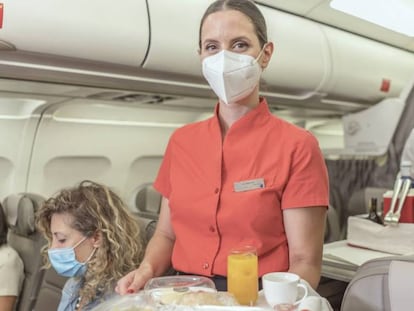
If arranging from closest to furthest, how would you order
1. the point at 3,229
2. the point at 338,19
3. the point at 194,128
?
1. the point at 194,128
2. the point at 3,229
3. the point at 338,19

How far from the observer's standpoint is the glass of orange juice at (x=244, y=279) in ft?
3.84

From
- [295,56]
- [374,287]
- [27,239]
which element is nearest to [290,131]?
[374,287]

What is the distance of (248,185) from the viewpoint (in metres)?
1.42

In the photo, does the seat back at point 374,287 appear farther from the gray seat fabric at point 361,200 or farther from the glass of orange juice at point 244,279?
the gray seat fabric at point 361,200

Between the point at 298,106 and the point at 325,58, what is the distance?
0.62 metres

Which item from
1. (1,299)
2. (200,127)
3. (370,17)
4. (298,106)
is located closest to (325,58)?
(370,17)

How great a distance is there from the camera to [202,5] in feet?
8.16

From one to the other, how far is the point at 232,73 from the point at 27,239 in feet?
6.86

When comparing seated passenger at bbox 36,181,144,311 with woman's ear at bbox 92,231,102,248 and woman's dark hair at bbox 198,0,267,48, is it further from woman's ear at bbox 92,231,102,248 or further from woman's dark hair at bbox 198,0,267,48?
woman's dark hair at bbox 198,0,267,48

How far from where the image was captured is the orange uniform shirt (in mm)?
1388

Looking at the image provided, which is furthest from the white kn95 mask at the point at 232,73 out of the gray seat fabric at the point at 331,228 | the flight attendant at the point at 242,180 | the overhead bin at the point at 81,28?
the gray seat fabric at the point at 331,228

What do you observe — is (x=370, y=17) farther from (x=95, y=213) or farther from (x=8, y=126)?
(x=8, y=126)

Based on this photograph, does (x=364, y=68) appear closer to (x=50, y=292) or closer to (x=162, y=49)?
(x=162, y=49)

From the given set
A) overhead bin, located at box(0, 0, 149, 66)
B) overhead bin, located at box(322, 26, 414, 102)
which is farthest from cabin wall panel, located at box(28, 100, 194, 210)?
overhead bin, located at box(322, 26, 414, 102)
